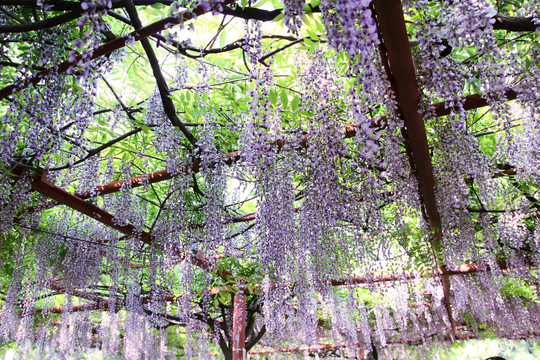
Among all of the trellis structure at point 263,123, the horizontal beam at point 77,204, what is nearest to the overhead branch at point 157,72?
the trellis structure at point 263,123

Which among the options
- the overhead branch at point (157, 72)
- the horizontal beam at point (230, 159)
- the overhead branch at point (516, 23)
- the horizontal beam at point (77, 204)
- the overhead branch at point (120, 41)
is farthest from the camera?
the horizontal beam at point (77, 204)

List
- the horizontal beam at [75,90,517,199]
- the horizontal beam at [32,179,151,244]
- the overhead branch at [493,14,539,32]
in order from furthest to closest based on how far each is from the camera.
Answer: the horizontal beam at [32,179,151,244]
the horizontal beam at [75,90,517,199]
the overhead branch at [493,14,539,32]

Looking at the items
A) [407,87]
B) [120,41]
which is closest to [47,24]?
[120,41]

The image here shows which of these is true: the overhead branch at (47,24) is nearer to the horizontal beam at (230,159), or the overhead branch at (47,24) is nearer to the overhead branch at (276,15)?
the overhead branch at (276,15)

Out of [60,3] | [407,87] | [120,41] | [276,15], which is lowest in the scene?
[407,87]

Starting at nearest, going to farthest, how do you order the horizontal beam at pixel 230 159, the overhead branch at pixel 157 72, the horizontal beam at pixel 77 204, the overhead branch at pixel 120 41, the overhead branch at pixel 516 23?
1. the overhead branch at pixel 120 41
2. the overhead branch at pixel 157 72
3. the overhead branch at pixel 516 23
4. the horizontal beam at pixel 230 159
5. the horizontal beam at pixel 77 204

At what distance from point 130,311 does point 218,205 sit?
513cm

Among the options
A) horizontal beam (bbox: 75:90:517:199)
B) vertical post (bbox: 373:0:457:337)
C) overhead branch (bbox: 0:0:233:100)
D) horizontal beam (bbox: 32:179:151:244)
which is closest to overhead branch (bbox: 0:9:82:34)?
overhead branch (bbox: 0:0:233:100)

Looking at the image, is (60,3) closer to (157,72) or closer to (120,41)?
(120,41)

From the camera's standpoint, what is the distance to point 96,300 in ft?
25.4

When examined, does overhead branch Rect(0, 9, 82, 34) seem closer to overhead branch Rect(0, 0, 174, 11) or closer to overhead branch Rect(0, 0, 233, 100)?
overhead branch Rect(0, 0, 174, 11)

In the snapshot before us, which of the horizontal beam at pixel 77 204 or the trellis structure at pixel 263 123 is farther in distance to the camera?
the horizontal beam at pixel 77 204

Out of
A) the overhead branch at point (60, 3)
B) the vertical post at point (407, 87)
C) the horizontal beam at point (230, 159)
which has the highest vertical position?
the overhead branch at point (60, 3)

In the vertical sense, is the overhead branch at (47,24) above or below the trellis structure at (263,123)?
above
